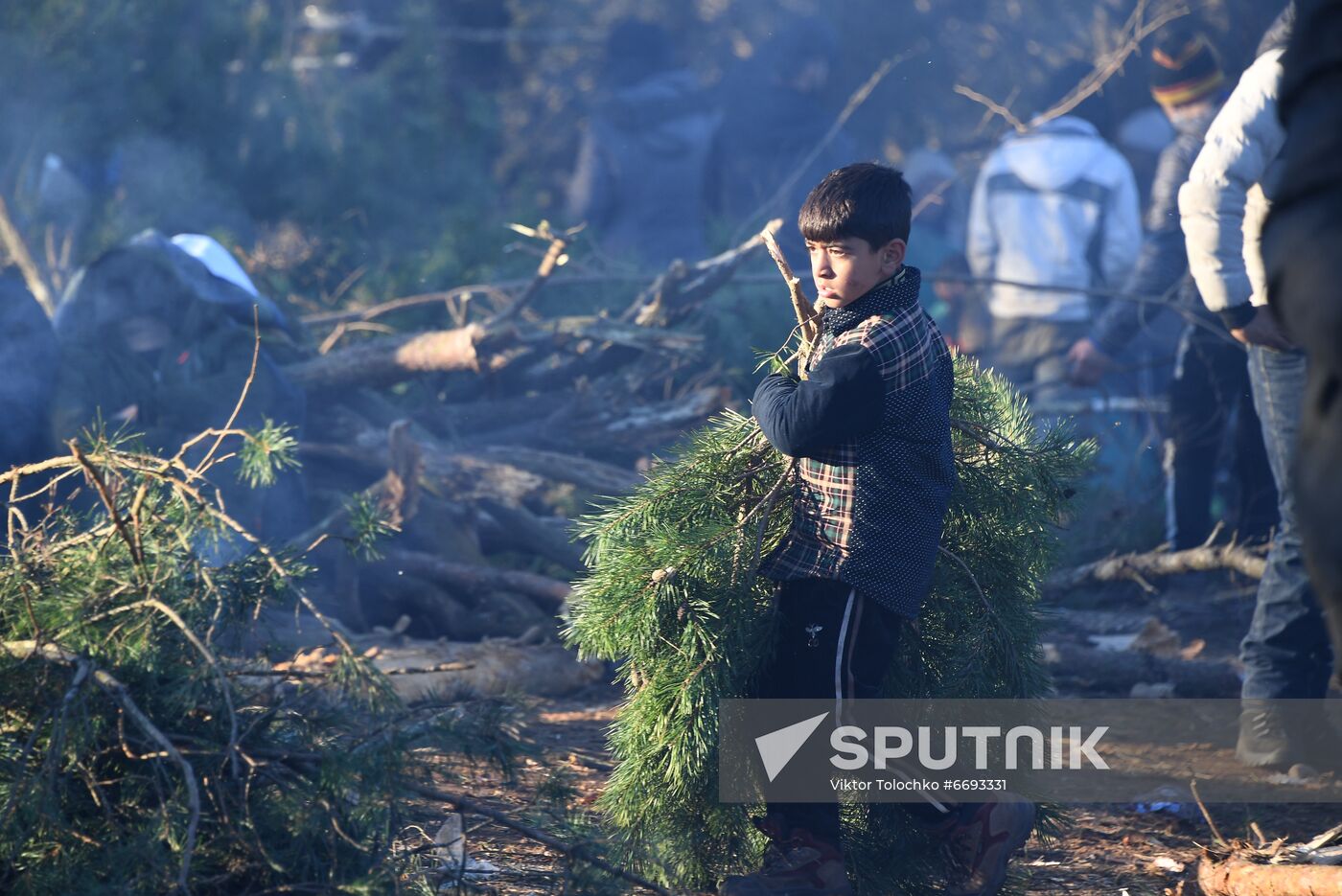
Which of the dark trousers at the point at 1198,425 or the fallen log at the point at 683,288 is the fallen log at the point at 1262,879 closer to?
the dark trousers at the point at 1198,425

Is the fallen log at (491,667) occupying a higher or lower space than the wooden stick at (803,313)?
lower

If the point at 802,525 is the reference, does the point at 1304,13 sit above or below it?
above

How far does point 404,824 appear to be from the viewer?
2242 mm

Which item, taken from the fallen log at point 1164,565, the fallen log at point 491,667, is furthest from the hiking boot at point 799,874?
the fallen log at point 1164,565

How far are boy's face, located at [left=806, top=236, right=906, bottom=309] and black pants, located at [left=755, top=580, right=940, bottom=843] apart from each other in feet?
2.08

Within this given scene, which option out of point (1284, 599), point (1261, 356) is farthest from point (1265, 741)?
point (1261, 356)

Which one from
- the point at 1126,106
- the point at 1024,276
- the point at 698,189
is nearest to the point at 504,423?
the point at 698,189

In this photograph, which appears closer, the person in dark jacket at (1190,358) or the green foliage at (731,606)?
the green foliage at (731,606)

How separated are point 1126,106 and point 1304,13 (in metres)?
9.31

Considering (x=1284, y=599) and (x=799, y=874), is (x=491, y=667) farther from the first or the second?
(x=1284, y=599)

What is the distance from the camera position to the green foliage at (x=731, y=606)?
2502 millimetres

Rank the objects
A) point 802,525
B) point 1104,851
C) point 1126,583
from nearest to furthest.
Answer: point 802,525 → point 1104,851 → point 1126,583

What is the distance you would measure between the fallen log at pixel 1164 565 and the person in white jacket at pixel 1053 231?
2.22 metres

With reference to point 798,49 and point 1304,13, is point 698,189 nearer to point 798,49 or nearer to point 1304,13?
point 798,49
